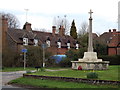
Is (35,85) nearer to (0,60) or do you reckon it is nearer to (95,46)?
(0,60)

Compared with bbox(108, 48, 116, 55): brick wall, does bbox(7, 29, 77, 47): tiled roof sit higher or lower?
higher

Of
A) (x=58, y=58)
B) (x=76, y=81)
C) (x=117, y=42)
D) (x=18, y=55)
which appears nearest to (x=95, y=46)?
(x=117, y=42)

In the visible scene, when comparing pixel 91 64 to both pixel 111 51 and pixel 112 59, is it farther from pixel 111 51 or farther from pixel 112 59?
pixel 111 51

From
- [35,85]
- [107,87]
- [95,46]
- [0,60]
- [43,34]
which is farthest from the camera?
[43,34]

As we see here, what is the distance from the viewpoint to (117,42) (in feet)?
202

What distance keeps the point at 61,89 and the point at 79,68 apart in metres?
12.6

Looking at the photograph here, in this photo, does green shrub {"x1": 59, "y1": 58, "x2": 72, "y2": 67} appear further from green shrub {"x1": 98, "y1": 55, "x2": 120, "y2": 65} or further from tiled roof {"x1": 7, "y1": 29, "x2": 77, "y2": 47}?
tiled roof {"x1": 7, "y1": 29, "x2": 77, "y2": 47}

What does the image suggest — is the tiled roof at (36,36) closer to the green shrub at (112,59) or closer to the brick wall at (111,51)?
the brick wall at (111,51)

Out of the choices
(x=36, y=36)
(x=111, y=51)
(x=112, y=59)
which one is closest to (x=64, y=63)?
(x=112, y=59)

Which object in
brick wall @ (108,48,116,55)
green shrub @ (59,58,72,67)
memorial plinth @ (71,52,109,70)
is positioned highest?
brick wall @ (108,48,116,55)

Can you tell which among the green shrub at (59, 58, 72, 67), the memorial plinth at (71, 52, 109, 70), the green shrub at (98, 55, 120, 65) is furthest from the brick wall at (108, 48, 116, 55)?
the memorial plinth at (71, 52, 109, 70)

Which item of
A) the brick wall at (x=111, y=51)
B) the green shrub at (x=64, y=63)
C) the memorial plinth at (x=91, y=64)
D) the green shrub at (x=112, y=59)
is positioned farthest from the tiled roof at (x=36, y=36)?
the memorial plinth at (x=91, y=64)

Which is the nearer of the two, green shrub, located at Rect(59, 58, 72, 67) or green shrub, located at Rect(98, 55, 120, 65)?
green shrub, located at Rect(59, 58, 72, 67)

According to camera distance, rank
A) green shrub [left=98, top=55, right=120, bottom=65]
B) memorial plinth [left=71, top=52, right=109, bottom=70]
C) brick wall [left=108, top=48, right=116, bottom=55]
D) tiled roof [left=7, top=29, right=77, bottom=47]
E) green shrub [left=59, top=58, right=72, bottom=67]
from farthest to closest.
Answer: brick wall [left=108, top=48, right=116, bottom=55]
tiled roof [left=7, top=29, right=77, bottom=47]
green shrub [left=98, top=55, right=120, bottom=65]
green shrub [left=59, top=58, right=72, bottom=67]
memorial plinth [left=71, top=52, right=109, bottom=70]
